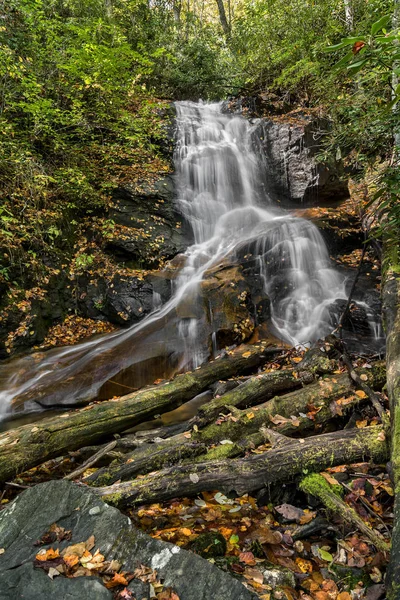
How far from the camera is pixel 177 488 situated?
9.88 feet

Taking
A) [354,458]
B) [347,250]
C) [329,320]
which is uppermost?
[347,250]

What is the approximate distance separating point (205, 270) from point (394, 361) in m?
6.48

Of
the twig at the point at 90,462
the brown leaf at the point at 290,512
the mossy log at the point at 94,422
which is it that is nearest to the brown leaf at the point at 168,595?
the brown leaf at the point at 290,512

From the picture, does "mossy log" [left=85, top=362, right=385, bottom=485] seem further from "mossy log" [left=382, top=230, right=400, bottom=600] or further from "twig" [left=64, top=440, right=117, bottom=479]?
"mossy log" [left=382, top=230, right=400, bottom=600]

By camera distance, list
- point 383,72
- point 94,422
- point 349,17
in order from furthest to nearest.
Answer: point 349,17 → point 94,422 → point 383,72

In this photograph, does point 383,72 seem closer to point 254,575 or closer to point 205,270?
point 254,575

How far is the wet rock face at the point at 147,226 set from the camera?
971 centimetres

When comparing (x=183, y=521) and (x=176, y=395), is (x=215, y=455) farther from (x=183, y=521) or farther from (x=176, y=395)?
(x=176, y=395)

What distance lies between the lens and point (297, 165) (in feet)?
41.5

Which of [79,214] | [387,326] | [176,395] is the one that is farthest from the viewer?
[79,214]

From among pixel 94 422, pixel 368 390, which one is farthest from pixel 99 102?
pixel 368 390

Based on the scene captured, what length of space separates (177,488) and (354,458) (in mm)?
1635

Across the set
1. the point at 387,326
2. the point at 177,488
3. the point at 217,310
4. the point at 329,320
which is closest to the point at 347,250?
the point at 329,320

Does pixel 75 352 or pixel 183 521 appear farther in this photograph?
pixel 75 352
